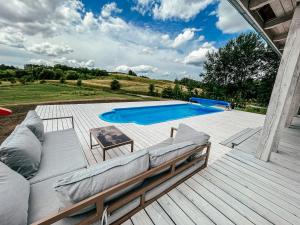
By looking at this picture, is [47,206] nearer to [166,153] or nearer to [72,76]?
[166,153]

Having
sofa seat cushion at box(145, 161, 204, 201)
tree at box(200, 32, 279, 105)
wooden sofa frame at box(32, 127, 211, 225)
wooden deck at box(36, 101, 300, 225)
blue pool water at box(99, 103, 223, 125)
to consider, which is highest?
tree at box(200, 32, 279, 105)

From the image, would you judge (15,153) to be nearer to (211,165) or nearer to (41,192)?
(41,192)

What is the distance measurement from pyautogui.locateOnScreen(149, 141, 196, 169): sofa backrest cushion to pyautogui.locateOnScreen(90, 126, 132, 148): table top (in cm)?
113

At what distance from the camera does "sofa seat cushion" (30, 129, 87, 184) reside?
1570mm

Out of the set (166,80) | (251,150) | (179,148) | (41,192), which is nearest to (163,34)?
(166,80)

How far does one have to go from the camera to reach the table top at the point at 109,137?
2402mm

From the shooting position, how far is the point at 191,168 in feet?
6.51

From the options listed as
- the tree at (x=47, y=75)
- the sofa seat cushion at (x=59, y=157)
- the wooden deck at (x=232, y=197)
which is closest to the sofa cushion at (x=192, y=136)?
the wooden deck at (x=232, y=197)

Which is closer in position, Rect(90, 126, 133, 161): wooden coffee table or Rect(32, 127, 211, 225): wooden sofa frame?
Rect(32, 127, 211, 225): wooden sofa frame

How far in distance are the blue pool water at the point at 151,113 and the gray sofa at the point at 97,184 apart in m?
3.91

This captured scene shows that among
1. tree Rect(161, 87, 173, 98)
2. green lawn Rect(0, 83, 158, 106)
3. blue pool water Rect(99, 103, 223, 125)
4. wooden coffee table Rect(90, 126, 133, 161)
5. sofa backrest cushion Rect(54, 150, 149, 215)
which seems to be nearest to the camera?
sofa backrest cushion Rect(54, 150, 149, 215)

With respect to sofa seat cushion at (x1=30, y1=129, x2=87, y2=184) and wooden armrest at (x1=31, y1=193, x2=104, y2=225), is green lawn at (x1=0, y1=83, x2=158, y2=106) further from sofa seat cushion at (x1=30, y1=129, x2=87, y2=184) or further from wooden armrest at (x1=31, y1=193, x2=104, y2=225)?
wooden armrest at (x1=31, y1=193, x2=104, y2=225)

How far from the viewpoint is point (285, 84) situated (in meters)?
2.03

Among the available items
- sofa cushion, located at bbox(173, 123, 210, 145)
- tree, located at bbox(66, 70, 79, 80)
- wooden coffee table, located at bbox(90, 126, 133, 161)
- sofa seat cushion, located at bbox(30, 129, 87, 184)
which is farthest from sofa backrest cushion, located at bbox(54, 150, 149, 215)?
tree, located at bbox(66, 70, 79, 80)
